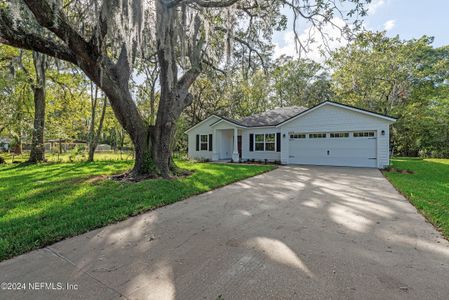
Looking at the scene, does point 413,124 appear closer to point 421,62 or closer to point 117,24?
point 421,62

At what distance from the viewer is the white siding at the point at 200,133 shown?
51.6 ft

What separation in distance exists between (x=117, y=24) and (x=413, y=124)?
22.0 metres

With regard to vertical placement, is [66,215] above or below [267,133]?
below

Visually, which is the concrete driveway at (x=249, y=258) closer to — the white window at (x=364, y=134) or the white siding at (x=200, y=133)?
the white window at (x=364, y=134)

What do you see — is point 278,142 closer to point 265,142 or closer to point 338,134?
point 265,142

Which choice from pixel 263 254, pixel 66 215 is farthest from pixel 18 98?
pixel 263 254

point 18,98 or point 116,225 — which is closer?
point 116,225

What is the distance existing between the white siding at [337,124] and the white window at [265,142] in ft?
2.85

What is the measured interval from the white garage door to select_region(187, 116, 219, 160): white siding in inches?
225

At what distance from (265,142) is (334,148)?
4.07 metres

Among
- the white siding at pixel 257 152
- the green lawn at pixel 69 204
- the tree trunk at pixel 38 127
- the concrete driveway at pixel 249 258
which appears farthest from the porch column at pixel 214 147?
the concrete driveway at pixel 249 258

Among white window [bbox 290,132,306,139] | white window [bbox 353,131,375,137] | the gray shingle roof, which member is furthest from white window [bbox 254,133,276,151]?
white window [bbox 353,131,375,137]

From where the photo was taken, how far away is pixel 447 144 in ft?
58.5

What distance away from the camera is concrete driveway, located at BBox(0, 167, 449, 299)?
189cm
